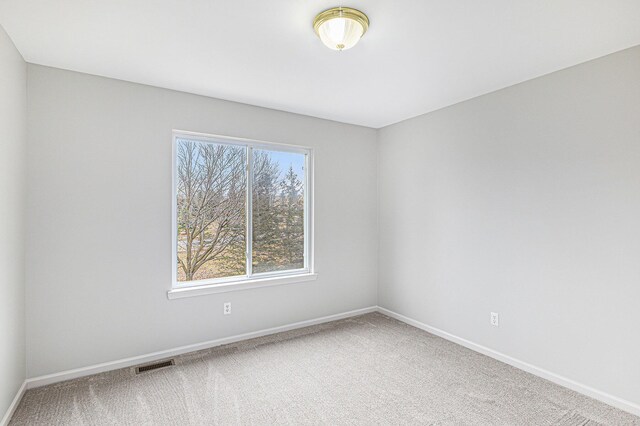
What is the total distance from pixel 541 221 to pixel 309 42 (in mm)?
2346

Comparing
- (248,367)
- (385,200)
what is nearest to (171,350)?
(248,367)

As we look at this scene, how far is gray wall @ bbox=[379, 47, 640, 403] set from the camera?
224cm

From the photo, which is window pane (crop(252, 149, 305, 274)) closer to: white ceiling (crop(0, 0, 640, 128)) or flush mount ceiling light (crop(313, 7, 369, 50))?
white ceiling (crop(0, 0, 640, 128))

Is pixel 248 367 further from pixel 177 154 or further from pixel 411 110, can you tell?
pixel 411 110

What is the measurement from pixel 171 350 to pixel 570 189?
369cm

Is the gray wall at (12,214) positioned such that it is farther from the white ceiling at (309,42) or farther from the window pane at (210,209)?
the window pane at (210,209)

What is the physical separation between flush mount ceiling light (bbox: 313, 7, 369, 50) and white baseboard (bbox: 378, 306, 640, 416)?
9.67 feet

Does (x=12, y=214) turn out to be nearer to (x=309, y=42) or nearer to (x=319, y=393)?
(x=309, y=42)

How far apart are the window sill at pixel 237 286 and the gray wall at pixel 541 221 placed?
1.39m

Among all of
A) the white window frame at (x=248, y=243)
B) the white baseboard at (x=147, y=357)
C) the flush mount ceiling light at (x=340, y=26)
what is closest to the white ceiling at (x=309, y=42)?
the flush mount ceiling light at (x=340, y=26)

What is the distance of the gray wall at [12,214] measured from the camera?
2.00m

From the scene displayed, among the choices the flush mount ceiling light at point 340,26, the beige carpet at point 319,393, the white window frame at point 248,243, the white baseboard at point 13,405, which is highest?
the flush mount ceiling light at point 340,26

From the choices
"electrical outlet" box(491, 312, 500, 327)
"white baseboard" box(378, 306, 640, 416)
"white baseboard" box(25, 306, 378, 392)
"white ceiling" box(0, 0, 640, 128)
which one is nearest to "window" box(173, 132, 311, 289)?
"white baseboard" box(25, 306, 378, 392)

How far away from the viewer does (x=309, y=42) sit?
2168 mm
